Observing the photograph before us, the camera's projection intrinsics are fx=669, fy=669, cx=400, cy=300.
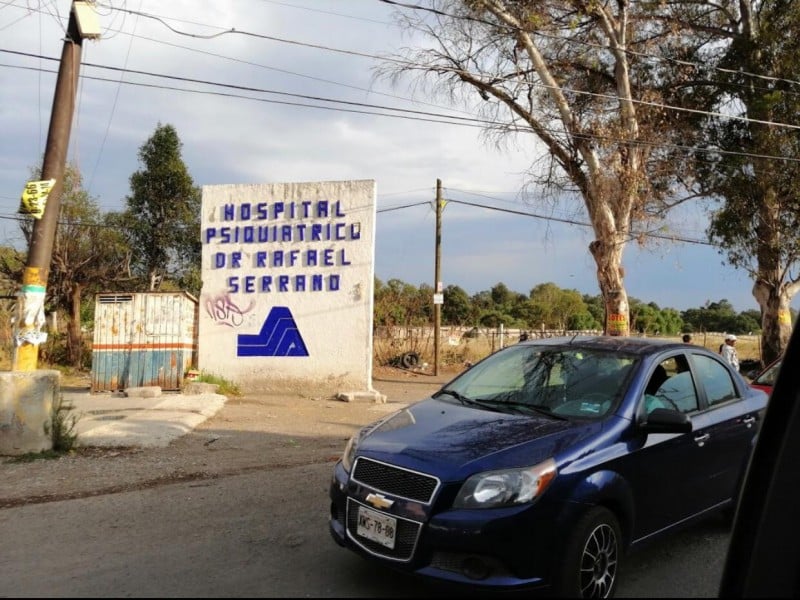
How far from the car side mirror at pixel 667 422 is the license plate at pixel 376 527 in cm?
173

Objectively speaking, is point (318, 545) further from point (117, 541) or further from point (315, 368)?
point (315, 368)

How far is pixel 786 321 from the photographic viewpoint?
815 inches

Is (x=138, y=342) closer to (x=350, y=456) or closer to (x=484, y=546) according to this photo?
(x=350, y=456)

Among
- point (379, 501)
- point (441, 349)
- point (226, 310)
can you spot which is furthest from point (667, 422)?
point (441, 349)

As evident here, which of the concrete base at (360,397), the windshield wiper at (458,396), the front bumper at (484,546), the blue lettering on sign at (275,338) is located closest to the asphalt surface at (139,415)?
the blue lettering on sign at (275,338)

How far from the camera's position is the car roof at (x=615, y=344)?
16.3 ft

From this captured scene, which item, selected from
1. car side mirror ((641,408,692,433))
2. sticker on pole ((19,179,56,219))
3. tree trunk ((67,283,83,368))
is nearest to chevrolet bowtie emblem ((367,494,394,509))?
car side mirror ((641,408,692,433))

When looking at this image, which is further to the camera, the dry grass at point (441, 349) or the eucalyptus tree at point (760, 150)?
the dry grass at point (441, 349)

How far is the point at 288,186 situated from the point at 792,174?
1413cm

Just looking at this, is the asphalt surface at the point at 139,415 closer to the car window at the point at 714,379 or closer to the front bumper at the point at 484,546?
the front bumper at the point at 484,546

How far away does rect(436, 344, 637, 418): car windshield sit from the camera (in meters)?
4.48

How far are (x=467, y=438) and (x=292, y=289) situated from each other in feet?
38.7

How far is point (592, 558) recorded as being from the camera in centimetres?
371

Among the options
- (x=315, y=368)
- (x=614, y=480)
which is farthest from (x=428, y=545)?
(x=315, y=368)
